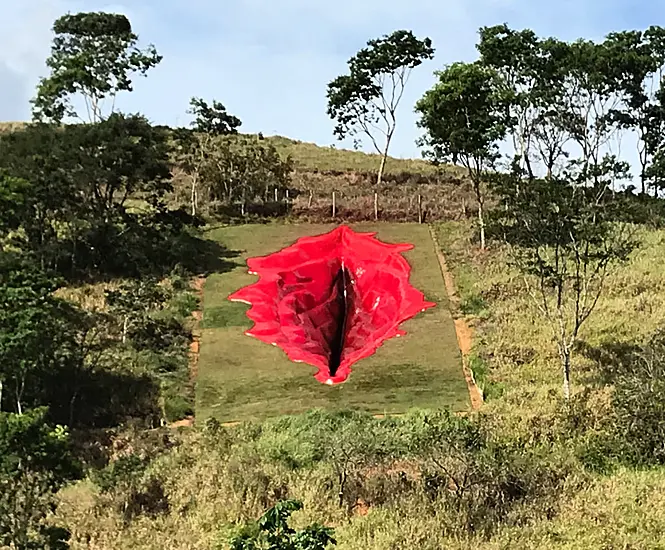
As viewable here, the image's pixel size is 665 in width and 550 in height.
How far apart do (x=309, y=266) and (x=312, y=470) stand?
13.4 m

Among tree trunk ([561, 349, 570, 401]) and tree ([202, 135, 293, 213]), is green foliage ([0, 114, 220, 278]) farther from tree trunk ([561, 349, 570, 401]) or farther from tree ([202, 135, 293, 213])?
tree trunk ([561, 349, 570, 401])

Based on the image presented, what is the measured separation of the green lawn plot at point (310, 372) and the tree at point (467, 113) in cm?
557

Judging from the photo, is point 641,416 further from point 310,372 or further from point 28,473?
point 28,473

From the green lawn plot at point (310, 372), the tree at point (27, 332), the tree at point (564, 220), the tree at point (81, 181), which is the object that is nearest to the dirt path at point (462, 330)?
the green lawn plot at point (310, 372)

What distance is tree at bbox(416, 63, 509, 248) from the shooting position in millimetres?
35438

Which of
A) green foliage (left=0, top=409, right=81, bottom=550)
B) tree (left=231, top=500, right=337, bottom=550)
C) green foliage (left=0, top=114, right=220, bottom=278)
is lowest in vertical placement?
green foliage (left=0, top=409, right=81, bottom=550)

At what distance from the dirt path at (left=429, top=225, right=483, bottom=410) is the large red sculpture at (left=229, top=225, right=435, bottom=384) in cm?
104

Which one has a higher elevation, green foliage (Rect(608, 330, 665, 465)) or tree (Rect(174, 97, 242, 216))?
tree (Rect(174, 97, 242, 216))

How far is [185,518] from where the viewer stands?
63.8 feet

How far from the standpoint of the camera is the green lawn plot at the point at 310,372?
25391 mm

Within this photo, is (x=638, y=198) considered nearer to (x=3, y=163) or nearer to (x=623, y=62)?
(x=623, y=62)

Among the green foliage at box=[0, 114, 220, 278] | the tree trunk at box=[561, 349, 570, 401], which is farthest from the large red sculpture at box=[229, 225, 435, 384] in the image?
the tree trunk at box=[561, 349, 570, 401]

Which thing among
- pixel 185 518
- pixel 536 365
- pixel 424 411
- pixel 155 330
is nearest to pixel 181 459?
pixel 185 518

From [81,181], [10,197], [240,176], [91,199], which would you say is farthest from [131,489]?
[240,176]
